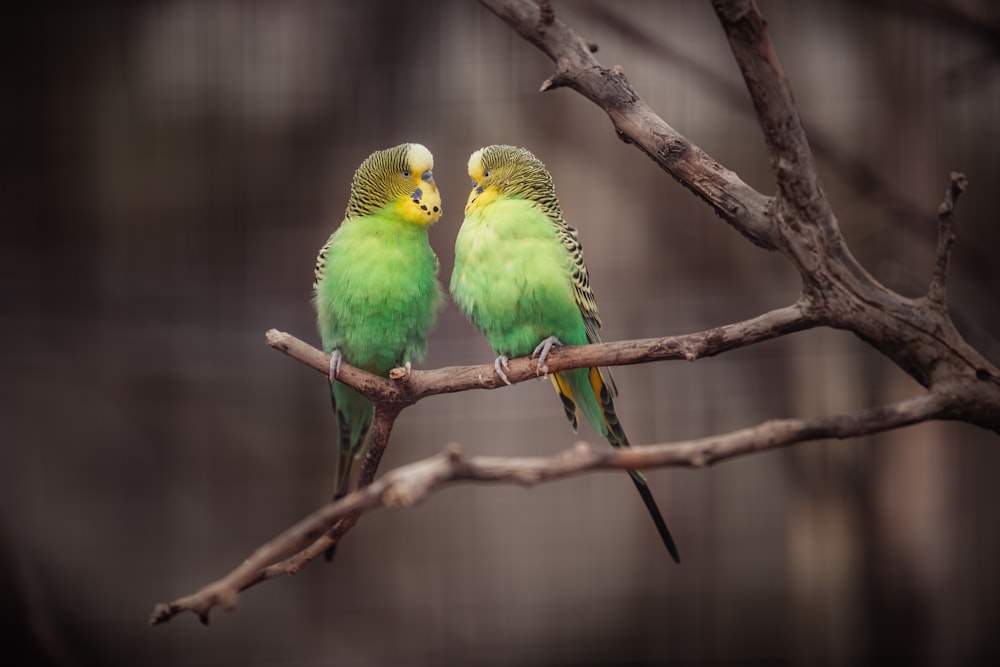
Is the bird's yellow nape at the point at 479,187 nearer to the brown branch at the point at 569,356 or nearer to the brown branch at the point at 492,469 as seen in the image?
the brown branch at the point at 569,356

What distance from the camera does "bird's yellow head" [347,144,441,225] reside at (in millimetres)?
1126

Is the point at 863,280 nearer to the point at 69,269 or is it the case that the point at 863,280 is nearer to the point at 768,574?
the point at 768,574

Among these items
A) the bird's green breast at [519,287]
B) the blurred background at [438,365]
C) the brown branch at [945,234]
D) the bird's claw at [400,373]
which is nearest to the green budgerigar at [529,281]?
the bird's green breast at [519,287]

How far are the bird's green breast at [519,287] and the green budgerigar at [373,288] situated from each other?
2.5 inches

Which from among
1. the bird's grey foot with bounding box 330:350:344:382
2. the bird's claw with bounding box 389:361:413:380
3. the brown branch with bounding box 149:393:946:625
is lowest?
the brown branch with bounding box 149:393:946:625

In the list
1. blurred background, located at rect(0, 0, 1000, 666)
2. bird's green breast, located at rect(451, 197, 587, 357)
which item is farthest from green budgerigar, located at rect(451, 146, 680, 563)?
blurred background, located at rect(0, 0, 1000, 666)

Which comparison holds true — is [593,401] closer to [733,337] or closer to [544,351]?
[544,351]

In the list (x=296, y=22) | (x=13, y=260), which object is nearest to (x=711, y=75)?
(x=296, y=22)

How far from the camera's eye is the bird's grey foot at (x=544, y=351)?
1238 millimetres

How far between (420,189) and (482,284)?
0.23 m

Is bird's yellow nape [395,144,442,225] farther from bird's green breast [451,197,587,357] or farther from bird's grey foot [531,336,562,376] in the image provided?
bird's grey foot [531,336,562,376]

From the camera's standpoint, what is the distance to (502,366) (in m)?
1.28

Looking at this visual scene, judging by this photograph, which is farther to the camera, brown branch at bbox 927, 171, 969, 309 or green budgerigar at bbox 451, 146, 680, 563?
green budgerigar at bbox 451, 146, 680, 563

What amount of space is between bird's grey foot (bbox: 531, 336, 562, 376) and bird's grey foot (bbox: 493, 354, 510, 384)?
4 centimetres
